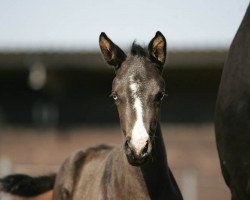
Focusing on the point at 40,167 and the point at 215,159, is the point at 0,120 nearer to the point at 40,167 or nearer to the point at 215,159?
the point at 40,167

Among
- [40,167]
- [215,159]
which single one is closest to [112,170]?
[40,167]

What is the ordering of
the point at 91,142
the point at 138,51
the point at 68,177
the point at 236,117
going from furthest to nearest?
the point at 91,142, the point at 68,177, the point at 138,51, the point at 236,117

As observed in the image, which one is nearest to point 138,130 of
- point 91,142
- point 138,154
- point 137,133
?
point 137,133

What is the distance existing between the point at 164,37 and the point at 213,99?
9.91 metres

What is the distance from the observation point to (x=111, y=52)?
520 centimetres

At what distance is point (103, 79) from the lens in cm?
1542

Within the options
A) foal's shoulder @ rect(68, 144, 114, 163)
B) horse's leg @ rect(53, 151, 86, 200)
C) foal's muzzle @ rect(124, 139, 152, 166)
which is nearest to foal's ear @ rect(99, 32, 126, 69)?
foal's muzzle @ rect(124, 139, 152, 166)

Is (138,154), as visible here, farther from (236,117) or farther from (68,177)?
(68,177)

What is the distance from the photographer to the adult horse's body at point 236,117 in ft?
11.9

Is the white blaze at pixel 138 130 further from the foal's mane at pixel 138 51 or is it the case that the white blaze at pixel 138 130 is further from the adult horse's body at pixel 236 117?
the adult horse's body at pixel 236 117

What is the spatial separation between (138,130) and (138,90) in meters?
0.37

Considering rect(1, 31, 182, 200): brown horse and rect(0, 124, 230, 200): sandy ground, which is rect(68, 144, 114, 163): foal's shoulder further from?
rect(0, 124, 230, 200): sandy ground

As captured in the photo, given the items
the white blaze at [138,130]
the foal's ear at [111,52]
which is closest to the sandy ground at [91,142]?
the foal's ear at [111,52]

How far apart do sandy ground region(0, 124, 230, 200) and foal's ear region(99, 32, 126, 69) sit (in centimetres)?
841
